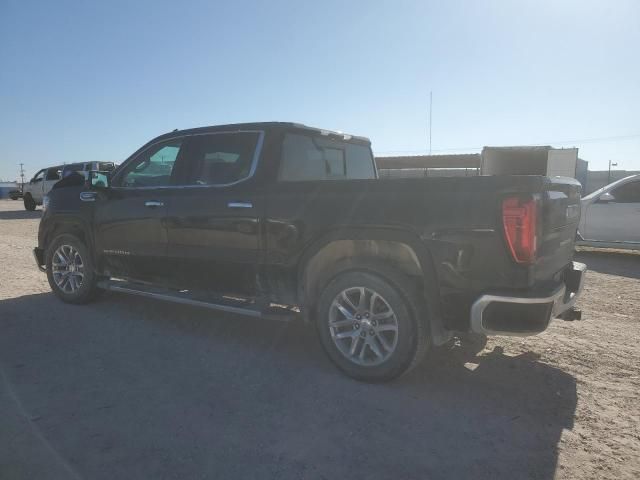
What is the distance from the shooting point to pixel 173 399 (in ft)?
10.7

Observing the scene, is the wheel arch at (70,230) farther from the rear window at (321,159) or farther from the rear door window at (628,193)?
the rear door window at (628,193)

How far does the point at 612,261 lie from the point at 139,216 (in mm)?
8441

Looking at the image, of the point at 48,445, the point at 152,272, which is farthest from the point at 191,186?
the point at 48,445

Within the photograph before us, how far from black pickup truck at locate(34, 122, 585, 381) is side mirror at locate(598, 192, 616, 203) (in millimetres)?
6130

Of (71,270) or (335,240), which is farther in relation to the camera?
(71,270)

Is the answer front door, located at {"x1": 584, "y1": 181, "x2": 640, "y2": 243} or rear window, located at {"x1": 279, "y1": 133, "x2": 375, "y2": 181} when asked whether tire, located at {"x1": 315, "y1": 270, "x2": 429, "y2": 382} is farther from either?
front door, located at {"x1": 584, "y1": 181, "x2": 640, "y2": 243}

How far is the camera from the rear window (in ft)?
13.8

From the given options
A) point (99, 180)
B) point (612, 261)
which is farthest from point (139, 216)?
point (612, 261)

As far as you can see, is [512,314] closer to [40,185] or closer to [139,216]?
[139,216]

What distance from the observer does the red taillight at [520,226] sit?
2883 mm

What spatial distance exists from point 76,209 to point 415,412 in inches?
174

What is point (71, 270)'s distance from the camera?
5.62 metres

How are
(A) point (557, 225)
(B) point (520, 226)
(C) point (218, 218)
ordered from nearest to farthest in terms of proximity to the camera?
1. (B) point (520, 226)
2. (A) point (557, 225)
3. (C) point (218, 218)

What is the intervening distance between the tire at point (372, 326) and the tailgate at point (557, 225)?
87cm
